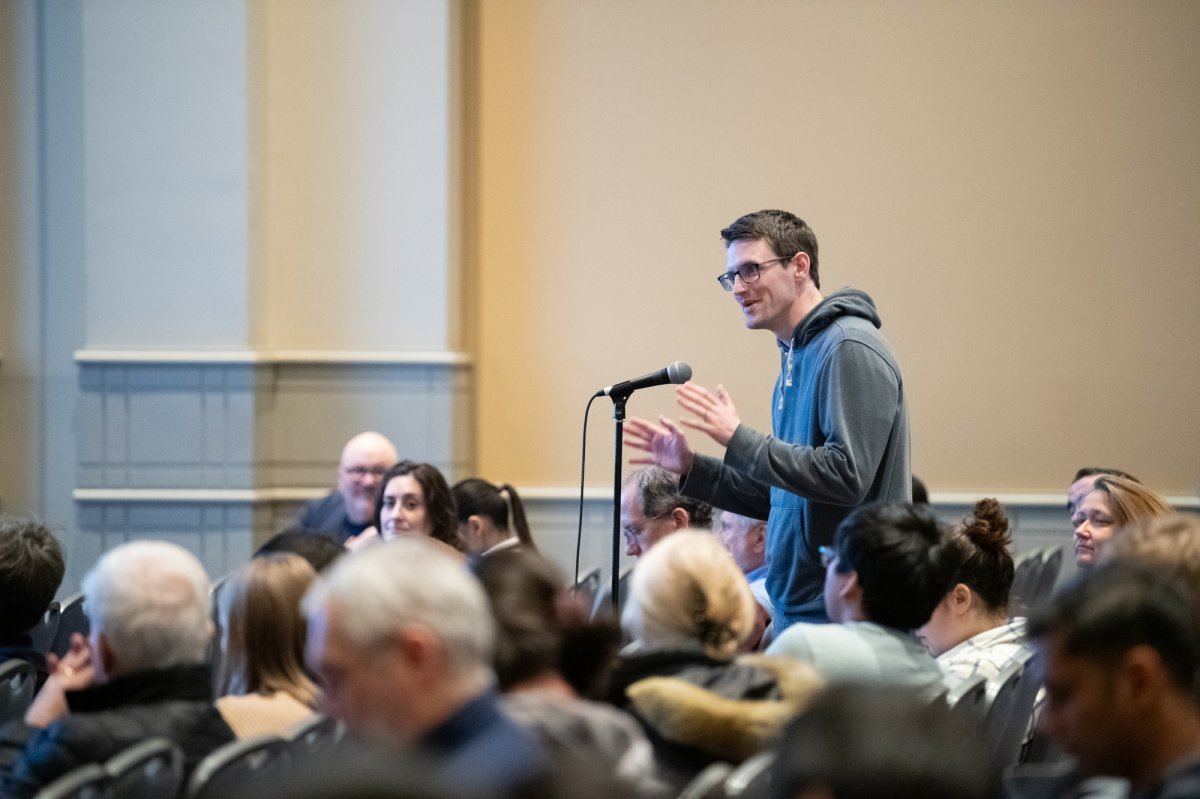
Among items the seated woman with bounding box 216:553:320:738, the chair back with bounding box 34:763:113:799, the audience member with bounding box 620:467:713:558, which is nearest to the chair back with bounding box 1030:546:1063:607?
the audience member with bounding box 620:467:713:558

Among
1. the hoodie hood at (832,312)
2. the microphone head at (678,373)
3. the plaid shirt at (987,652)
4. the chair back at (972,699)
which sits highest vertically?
the hoodie hood at (832,312)

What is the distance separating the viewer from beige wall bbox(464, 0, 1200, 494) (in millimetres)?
6492

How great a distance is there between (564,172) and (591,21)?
0.68 meters

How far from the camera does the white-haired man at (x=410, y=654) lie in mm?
1763

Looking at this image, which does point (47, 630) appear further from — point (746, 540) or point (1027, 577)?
point (1027, 577)

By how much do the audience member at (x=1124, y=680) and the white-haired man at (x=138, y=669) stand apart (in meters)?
1.31

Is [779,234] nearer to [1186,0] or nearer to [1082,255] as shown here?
[1082,255]

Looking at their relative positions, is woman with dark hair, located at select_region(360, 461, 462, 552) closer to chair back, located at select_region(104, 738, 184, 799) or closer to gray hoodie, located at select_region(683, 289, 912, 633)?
gray hoodie, located at select_region(683, 289, 912, 633)

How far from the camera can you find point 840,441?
10.8 ft

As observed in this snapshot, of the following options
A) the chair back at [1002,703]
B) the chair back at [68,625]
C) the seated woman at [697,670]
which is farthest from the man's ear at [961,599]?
the chair back at [68,625]

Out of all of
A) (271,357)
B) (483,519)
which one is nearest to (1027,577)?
(483,519)

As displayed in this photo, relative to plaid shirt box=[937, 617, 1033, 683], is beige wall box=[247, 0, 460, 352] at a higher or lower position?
higher

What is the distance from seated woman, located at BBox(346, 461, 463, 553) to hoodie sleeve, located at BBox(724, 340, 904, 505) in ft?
4.49

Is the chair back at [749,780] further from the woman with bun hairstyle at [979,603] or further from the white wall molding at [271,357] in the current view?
the white wall molding at [271,357]
